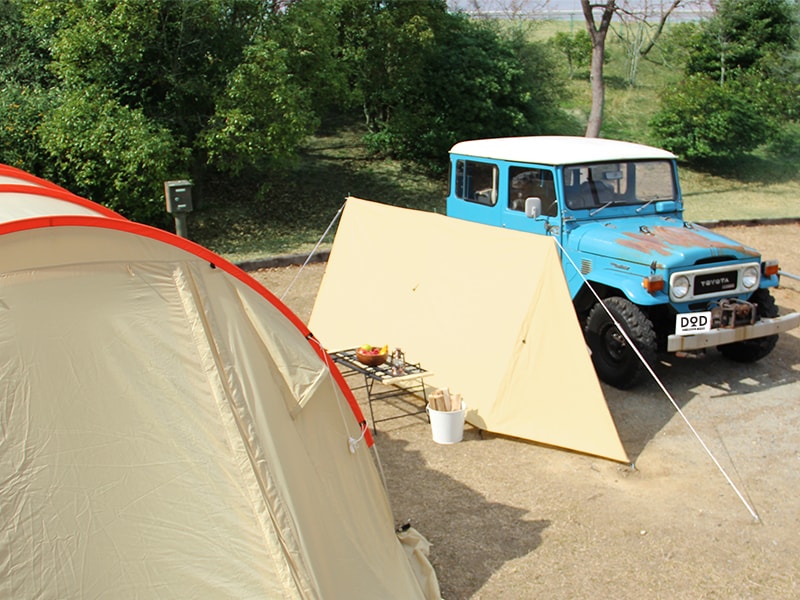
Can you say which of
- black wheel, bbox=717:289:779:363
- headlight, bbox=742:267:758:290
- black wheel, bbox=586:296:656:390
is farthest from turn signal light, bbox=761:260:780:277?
black wheel, bbox=586:296:656:390

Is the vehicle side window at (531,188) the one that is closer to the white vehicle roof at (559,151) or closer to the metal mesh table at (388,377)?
the white vehicle roof at (559,151)

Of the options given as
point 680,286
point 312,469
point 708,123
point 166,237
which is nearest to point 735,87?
point 708,123

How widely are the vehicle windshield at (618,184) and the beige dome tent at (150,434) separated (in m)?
4.76

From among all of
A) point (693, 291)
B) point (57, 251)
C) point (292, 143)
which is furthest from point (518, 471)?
point (292, 143)

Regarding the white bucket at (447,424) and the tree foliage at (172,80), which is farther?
the tree foliage at (172,80)

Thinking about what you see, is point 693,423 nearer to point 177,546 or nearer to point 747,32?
point 177,546

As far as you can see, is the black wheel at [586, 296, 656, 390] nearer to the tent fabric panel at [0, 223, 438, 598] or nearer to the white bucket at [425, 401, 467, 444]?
the white bucket at [425, 401, 467, 444]

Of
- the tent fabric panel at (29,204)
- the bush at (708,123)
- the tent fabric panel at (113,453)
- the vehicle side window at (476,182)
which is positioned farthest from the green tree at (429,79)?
the tent fabric panel at (113,453)

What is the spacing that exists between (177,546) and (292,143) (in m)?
11.0

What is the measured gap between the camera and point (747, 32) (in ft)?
76.3

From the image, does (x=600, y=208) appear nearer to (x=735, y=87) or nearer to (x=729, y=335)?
(x=729, y=335)

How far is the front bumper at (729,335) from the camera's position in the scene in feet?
23.4

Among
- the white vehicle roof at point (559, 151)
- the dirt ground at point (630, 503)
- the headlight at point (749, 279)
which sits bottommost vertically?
the dirt ground at point (630, 503)

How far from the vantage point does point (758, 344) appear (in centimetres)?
815
